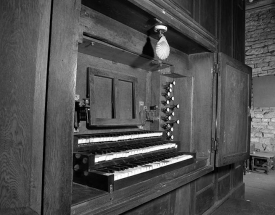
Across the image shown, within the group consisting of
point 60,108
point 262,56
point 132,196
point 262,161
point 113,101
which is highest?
point 262,56

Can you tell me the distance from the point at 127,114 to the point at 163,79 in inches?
31.2

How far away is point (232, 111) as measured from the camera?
3.17 meters

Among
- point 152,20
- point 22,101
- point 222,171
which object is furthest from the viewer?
point 222,171

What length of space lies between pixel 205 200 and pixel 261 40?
6.42 m

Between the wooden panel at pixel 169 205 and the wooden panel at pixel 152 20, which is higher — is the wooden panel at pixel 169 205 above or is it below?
below

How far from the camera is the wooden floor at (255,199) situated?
2955mm

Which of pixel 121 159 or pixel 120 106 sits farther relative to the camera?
pixel 120 106

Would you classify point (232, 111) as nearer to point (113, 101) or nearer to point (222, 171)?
point (222, 171)

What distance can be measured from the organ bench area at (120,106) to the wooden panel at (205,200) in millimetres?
14

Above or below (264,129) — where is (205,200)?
below

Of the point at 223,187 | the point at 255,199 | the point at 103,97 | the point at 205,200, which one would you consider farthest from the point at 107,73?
the point at 255,199

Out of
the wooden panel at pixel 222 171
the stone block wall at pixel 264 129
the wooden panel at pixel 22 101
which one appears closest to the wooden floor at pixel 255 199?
the wooden panel at pixel 222 171

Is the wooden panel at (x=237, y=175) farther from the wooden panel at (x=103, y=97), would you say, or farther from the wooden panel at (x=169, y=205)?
the wooden panel at (x=103, y=97)

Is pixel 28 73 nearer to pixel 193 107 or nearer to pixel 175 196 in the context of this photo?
pixel 175 196
